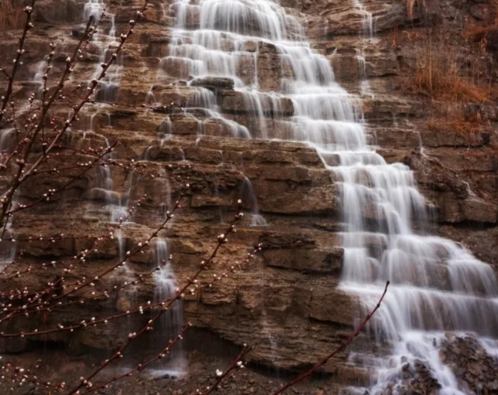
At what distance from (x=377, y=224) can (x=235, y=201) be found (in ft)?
7.98

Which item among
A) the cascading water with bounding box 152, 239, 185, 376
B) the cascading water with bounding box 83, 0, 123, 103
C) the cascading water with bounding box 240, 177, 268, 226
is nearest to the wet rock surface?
the cascading water with bounding box 240, 177, 268, 226

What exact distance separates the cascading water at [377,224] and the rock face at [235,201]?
224 mm

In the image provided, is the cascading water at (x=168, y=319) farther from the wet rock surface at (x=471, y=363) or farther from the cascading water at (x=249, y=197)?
the wet rock surface at (x=471, y=363)

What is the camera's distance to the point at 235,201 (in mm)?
6992

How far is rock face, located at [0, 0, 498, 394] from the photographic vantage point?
562 cm

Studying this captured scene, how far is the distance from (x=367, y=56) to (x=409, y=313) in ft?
26.1

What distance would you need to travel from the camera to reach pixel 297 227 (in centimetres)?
684

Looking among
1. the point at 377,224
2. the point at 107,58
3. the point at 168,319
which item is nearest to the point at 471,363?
the point at 377,224

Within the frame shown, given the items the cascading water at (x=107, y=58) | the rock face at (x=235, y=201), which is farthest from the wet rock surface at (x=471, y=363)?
the cascading water at (x=107, y=58)

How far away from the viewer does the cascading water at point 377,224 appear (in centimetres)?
582

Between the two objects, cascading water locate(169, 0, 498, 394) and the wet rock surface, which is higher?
cascading water locate(169, 0, 498, 394)

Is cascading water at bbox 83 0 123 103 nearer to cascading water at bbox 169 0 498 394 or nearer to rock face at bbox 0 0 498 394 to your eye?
rock face at bbox 0 0 498 394

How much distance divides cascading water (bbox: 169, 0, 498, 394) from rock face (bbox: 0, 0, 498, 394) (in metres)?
0.22

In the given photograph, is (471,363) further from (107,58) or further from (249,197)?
(107,58)
